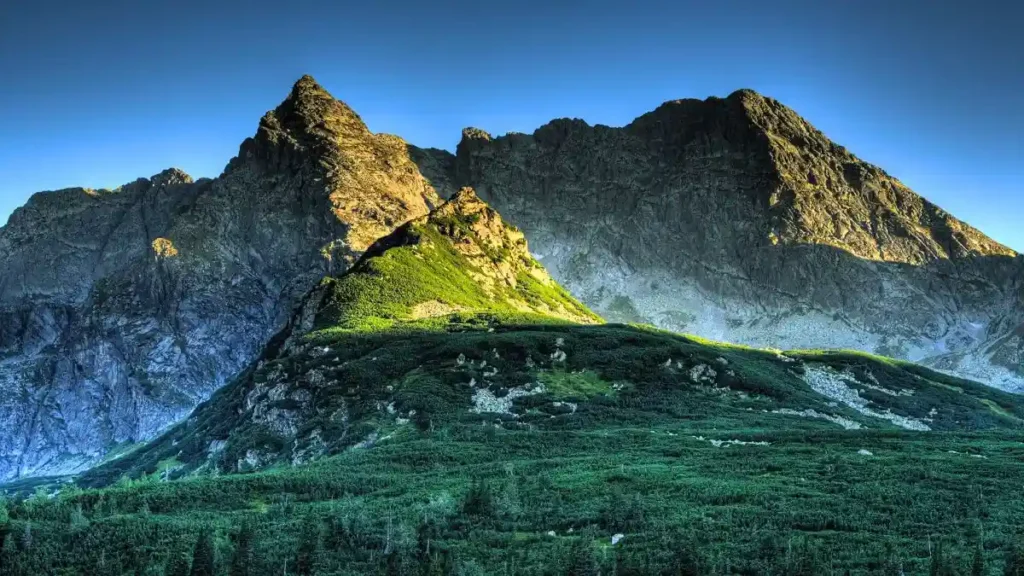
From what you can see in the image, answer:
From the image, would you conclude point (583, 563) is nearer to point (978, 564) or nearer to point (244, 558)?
point (244, 558)

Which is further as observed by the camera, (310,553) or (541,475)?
(541,475)

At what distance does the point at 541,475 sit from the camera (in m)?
112

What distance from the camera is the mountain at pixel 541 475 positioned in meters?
81.4

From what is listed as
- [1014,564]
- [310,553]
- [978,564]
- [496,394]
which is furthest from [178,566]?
[496,394]

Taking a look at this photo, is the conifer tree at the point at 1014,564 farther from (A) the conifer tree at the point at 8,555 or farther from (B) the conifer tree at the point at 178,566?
(A) the conifer tree at the point at 8,555

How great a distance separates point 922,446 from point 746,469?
31.1 metres

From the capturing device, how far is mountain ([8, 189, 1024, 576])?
81.4 metres

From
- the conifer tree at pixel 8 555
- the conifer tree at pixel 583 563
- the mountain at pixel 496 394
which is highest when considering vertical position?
the mountain at pixel 496 394

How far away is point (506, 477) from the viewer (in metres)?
111

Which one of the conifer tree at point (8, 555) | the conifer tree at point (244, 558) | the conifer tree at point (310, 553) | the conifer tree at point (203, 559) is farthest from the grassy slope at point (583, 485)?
the conifer tree at point (8, 555)

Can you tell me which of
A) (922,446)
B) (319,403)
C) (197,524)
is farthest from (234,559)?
(922,446)

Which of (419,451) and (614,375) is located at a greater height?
(614,375)

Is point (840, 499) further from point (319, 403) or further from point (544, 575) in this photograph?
point (319, 403)

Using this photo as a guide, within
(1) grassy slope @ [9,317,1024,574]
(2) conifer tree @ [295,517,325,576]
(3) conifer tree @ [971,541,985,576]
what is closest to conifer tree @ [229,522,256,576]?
(1) grassy slope @ [9,317,1024,574]
